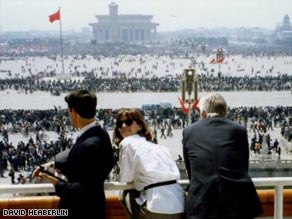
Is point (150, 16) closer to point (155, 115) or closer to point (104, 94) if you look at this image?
point (104, 94)

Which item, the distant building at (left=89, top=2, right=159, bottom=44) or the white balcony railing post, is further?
the distant building at (left=89, top=2, right=159, bottom=44)

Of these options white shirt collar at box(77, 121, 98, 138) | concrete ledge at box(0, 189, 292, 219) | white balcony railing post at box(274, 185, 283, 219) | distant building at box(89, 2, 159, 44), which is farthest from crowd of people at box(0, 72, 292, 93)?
distant building at box(89, 2, 159, 44)

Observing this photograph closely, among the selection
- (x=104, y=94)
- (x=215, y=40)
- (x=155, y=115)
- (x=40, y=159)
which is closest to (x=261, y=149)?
(x=40, y=159)

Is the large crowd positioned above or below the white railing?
below

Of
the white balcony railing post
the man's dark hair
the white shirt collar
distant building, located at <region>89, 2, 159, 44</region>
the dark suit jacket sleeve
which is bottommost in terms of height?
the white balcony railing post

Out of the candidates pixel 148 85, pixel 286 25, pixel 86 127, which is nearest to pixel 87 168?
pixel 86 127

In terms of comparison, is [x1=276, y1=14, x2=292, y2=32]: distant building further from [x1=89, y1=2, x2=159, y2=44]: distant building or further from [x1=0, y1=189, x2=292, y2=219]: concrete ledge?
[x1=0, y1=189, x2=292, y2=219]: concrete ledge
